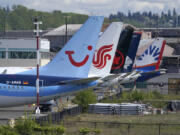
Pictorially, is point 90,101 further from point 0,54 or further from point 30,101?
point 0,54

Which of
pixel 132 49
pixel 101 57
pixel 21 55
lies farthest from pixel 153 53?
pixel 101 57

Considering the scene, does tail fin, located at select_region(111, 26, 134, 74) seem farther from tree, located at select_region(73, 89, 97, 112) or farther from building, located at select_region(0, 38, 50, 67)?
building, located at select_region(0, 38, 50, 67)

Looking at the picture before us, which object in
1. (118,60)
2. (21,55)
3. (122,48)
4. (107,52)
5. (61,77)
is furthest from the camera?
(21,55)

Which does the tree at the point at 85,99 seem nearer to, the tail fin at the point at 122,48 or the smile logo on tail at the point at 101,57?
the smile logo on tail at the point at 101,57

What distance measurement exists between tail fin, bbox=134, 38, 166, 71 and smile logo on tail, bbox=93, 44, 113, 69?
32.3 metres

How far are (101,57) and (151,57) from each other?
33506 mm

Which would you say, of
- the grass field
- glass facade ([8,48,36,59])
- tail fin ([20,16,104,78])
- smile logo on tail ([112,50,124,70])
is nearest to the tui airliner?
tail fin ([20,16,104,78])

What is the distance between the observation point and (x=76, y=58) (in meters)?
41.4

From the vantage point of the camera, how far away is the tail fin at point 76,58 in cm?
4128

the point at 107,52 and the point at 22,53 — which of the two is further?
the point at 22,53

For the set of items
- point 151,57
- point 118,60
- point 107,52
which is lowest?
point 151,57

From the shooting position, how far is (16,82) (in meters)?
40.4

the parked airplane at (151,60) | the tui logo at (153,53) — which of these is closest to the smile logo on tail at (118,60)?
the parked airplane at (151,60)

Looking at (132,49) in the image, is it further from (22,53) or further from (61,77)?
(61,77)
